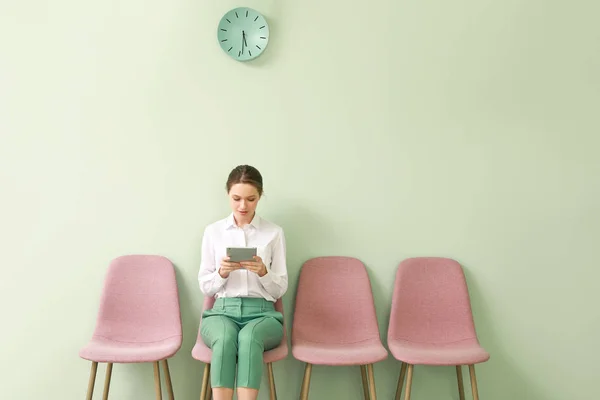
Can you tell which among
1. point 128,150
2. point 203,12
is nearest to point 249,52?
point 203,12

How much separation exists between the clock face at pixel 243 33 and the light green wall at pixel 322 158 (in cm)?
8

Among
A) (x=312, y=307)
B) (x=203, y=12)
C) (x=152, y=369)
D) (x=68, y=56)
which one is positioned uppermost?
(x=203, y=12)

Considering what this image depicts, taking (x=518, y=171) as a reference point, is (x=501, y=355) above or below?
below

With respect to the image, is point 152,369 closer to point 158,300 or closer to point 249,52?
point 158,300

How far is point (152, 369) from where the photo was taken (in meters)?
2.91

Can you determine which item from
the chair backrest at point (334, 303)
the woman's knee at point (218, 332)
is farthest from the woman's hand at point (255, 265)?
the chair backrest at point (334, 303)

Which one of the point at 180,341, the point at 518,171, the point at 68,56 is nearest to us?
the point at 180,341

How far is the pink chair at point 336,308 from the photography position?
9.22 ft

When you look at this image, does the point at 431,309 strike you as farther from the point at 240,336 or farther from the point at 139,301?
the point at 139,301

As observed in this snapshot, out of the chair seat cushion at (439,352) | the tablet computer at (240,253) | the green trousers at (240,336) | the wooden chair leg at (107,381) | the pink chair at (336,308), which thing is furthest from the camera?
the pink chair at (336,308)

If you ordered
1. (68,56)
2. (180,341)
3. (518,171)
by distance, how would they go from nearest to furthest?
(180,341) → (68,56) → (518,171)

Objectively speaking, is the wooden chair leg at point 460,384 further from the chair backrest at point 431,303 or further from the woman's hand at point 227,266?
the woman's hand at point 227,266

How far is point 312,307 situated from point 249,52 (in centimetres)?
146

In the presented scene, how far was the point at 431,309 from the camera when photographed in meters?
2.95
